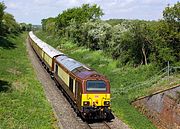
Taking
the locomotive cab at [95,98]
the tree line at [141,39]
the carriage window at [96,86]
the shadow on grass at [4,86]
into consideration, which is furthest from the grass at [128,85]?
the shadow on grass at [4,86]

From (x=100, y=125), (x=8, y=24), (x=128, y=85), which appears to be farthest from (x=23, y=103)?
(x=8, y=24)

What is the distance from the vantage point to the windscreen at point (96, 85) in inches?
843

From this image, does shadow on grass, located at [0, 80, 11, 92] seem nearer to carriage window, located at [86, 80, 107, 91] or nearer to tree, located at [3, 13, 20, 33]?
carriage window, located at [86, 80, 107, 91]

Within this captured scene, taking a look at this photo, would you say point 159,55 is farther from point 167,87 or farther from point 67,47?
point 67,47

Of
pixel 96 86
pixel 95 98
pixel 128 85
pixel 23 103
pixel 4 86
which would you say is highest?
pixel 96 86

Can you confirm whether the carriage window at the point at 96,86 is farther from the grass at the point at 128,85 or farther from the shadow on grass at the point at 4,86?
the shadow on grass at the point at 4,86

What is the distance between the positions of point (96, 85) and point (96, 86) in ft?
0.21

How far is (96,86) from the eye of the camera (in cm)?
2162

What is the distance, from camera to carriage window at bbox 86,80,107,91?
2144 cm

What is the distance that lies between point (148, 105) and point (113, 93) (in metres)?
5.67

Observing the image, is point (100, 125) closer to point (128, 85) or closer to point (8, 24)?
point (128, 85)

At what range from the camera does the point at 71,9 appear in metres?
94.4

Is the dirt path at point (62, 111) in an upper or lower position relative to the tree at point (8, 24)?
lower

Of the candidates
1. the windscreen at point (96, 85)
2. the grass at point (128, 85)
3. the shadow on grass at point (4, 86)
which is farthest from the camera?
the shadow on grass at point (4, 86)
